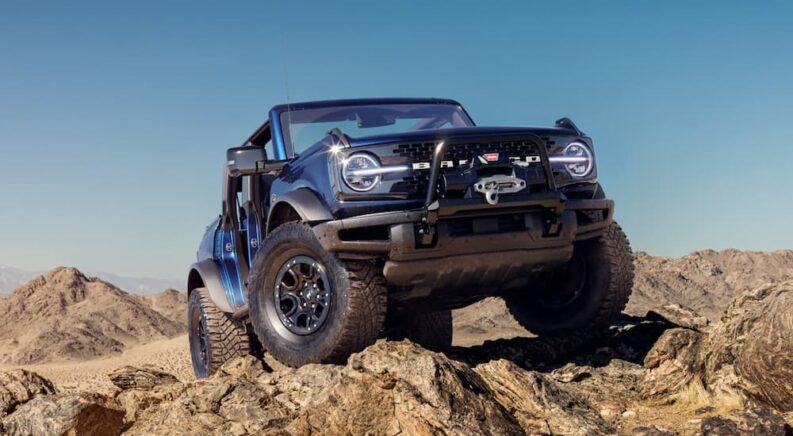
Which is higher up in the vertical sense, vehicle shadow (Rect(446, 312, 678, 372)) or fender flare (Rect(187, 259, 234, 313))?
fender flare (Rect(187, 259, 234, 313))

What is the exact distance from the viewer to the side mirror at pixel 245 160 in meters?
6.16

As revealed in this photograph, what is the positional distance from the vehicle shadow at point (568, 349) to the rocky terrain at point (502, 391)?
0.04 feet

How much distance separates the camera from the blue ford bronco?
5.50 m

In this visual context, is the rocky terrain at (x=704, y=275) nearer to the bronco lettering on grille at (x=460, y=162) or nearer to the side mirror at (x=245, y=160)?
the bronco lettering on grille at (x=460, y=162)

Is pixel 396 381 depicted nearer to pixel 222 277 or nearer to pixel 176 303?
pixel 222 277

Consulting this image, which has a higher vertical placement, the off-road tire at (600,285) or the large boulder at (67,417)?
the off-road tire at (600,285)

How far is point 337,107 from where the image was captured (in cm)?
729

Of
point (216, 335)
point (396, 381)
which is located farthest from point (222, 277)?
point (396, 381)

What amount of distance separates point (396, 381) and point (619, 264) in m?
2.44

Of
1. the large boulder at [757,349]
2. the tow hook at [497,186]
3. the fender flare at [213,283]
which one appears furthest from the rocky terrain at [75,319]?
the large boulder at [757,349]

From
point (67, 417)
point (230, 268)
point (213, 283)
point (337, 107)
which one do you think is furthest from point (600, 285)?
point (67, 417)

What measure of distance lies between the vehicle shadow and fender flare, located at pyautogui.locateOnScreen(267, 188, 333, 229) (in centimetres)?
163

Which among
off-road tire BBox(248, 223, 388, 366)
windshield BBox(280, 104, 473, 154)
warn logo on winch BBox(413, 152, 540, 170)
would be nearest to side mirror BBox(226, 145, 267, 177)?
off-road tire BBox(248, 223, 388, 366)

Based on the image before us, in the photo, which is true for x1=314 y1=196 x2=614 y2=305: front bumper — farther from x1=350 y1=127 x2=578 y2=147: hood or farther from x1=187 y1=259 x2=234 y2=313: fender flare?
x1=187 y1=259 x2=234 y2=313: fender flare
